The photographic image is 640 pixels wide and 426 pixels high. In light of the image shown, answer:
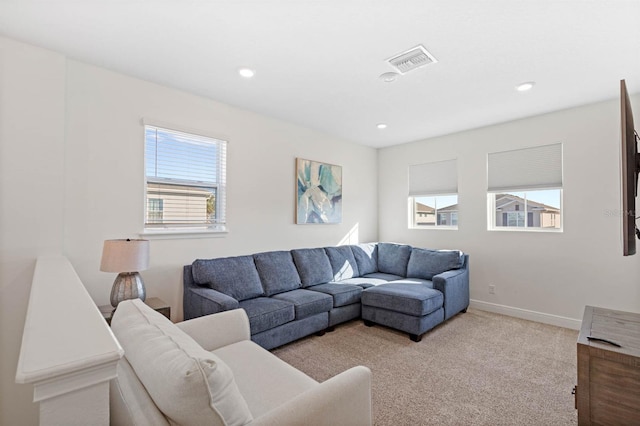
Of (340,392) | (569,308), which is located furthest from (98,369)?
(569,308)

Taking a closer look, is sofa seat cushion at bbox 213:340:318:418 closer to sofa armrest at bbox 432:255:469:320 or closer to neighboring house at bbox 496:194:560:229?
sofa armrest at bbox 432:255:469:320

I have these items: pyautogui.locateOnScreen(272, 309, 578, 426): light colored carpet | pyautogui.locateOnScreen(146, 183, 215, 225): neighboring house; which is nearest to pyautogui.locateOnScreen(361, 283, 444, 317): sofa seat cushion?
pyautogui.locateOnScreen(272, 309, 578, 426): light colored carpet

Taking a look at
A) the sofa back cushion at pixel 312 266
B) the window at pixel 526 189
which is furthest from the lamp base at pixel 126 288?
the window at pixel 526 189

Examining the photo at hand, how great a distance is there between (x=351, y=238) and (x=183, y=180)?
2.78 meters

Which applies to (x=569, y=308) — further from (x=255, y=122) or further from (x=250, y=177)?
(x=255, y=122)

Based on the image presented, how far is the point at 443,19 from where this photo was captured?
1927 millimetres

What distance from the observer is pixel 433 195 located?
469cm

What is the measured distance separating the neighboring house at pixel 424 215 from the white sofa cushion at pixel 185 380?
172 inches

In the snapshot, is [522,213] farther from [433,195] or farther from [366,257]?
[366,257]

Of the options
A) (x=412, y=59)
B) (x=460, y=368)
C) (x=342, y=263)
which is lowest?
(x=460, y=368)

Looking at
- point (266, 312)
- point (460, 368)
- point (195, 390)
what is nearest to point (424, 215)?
point (460, 368)

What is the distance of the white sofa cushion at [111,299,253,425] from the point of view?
826 millimetres

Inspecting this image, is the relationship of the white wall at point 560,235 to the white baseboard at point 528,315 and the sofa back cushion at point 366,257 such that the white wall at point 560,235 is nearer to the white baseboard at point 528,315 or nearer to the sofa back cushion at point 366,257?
the white baseboard at point 528,315

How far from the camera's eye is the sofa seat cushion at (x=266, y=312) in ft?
8.56
